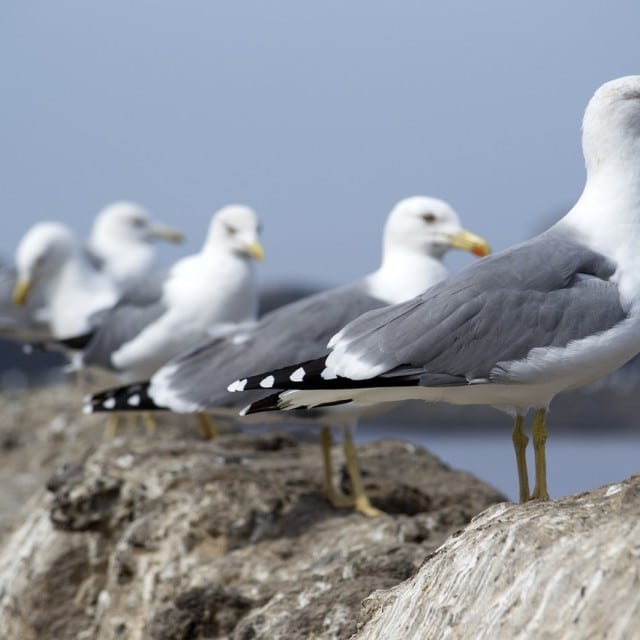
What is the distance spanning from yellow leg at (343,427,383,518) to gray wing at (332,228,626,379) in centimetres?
166

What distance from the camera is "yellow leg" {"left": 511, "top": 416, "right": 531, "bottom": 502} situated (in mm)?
4066

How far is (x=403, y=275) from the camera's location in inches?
236

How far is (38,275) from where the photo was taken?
1045 centimetres

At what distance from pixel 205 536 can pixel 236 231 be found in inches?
117

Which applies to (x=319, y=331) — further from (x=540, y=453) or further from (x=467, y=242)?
(x=540, y=453)

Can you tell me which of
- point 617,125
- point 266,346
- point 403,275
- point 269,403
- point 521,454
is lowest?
point 521,454

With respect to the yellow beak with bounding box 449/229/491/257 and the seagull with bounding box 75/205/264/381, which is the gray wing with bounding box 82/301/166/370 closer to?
the seagull with bounding box 75/205/264/381

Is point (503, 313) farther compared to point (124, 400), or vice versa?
point (124, 400)

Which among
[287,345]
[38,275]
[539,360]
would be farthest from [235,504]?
[38,275]

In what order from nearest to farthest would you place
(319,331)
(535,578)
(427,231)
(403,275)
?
(535,578), (319,331), (403,275), (427,231)

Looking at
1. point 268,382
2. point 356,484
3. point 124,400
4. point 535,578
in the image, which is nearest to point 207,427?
point 124,400

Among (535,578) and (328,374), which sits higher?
(328,374)

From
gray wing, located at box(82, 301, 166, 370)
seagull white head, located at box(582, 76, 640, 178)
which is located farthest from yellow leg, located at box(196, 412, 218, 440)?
seagull white head, located at box(582, 76, 640, 178)

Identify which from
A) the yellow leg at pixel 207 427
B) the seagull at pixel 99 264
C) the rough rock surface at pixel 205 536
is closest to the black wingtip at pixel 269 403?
the rough rock surface at pixel 205 536
